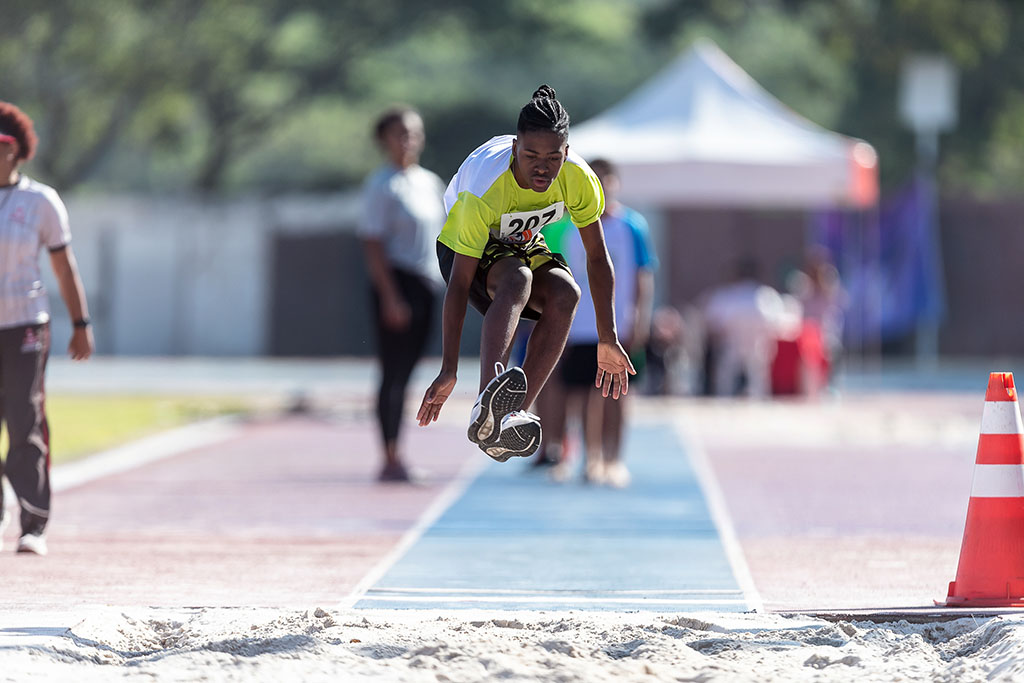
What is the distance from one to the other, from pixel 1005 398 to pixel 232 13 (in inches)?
1100

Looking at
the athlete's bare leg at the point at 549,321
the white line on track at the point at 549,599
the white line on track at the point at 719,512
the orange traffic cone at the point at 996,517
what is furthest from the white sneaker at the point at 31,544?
the orange traffic cone at the point at 996,517

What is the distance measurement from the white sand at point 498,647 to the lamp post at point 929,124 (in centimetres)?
2021

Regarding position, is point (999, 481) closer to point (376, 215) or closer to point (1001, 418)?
point (1001, 418)

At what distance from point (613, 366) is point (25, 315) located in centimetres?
276

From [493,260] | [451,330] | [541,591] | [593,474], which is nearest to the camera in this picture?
[451,330]

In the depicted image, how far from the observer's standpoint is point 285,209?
3056 cm

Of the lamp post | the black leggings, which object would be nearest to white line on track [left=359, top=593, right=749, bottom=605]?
the black leggings

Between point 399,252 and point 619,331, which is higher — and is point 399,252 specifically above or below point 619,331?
above

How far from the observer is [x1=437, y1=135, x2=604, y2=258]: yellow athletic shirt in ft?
21.1

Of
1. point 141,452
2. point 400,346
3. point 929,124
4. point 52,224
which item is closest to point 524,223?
point 52,224

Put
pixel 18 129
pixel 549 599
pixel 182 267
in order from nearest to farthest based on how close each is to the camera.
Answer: pixel 549 599 < pixel 18 129 < pixel 182 267

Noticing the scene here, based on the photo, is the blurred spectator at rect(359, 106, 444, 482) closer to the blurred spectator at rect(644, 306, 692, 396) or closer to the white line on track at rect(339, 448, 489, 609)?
the white line on track at rect(339, 448, 489, 609)

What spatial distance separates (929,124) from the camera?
2595cm

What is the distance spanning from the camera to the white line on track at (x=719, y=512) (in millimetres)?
7234
